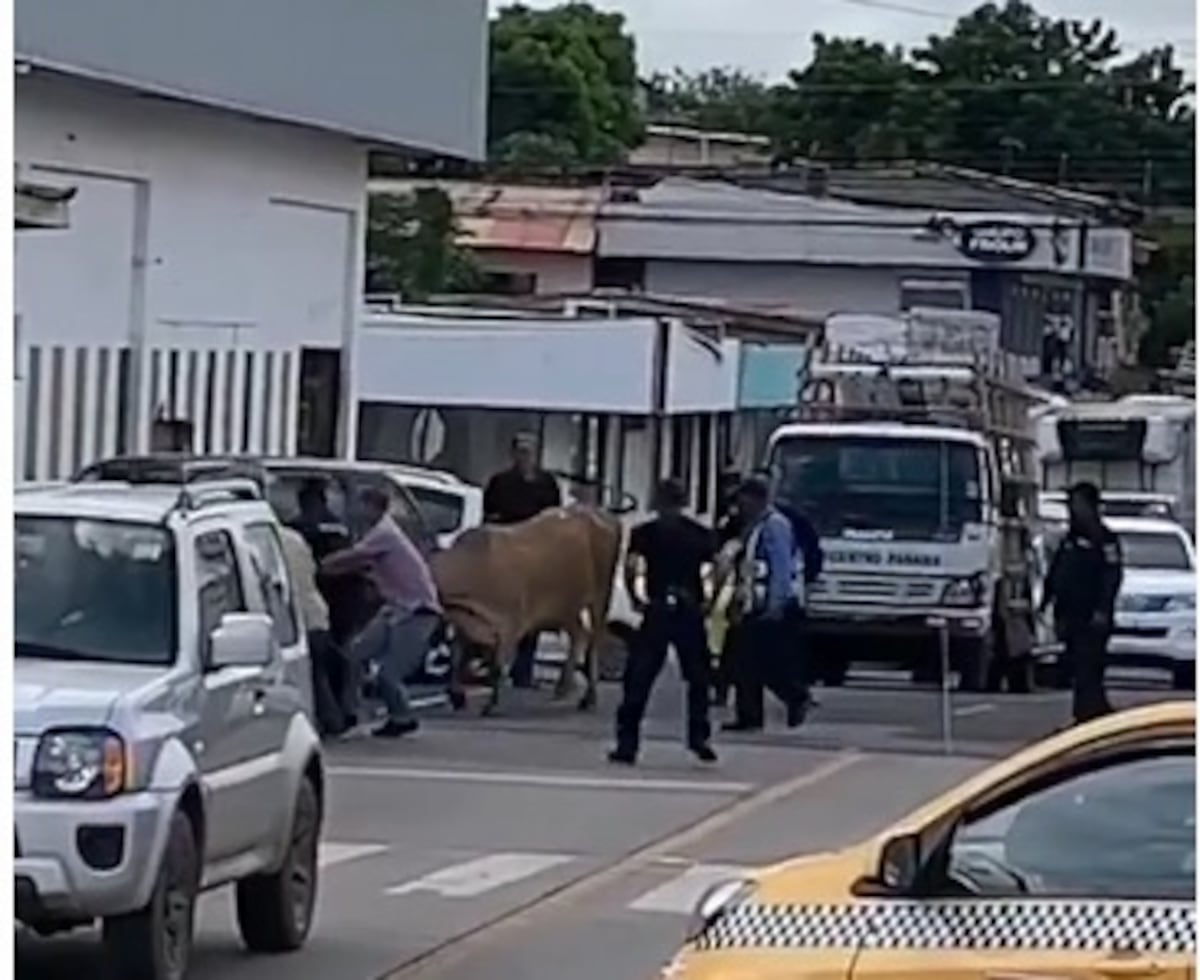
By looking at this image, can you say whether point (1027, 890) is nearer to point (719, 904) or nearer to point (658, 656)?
point (719, 904)

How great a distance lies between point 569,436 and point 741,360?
476 cm

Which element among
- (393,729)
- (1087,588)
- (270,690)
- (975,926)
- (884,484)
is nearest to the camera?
(975,926)

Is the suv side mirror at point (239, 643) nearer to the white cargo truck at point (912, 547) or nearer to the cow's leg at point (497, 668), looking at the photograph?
the cow's leg at point (497, 668)

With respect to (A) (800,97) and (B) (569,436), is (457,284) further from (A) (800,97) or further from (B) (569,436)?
(A) (800,97)

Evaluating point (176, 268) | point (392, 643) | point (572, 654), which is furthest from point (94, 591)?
point (176, 268)

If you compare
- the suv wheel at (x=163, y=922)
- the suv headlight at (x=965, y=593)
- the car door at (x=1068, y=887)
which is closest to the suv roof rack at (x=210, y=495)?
the suv wheel at (x=163, y=922)

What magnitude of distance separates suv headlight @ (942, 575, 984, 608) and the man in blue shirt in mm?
4996

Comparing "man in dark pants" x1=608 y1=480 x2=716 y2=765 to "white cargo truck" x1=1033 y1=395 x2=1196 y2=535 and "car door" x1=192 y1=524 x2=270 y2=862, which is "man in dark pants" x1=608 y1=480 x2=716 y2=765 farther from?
"white cargo truck" x1=1033 y1=395 x2=1196 y2=535

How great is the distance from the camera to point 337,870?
1719 cm

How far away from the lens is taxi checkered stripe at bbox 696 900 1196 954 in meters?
8.05

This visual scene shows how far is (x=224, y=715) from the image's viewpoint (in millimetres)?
12789

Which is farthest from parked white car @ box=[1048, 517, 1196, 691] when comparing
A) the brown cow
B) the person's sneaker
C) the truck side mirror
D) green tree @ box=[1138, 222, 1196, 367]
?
green tree @ box=[1138, 222, 1196, 367]

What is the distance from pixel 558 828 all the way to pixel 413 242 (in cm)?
4498

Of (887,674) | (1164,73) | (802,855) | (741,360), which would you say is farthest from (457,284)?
(802,855)
